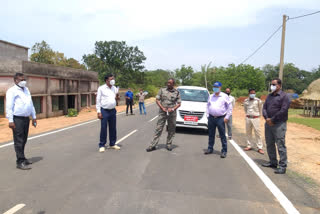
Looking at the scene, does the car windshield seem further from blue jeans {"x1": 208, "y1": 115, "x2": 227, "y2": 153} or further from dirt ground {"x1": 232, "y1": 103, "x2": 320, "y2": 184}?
blue jeans {"x1": 208, "y1": 115, "x2": 227, "y2": 153}

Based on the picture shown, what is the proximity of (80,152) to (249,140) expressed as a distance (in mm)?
4835

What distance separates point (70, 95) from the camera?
2034 cm

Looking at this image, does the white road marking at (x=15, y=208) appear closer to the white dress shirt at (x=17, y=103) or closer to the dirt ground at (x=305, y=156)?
the white dress shirt at (x=17, y=103)

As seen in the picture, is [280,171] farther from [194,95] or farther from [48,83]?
[48,83]

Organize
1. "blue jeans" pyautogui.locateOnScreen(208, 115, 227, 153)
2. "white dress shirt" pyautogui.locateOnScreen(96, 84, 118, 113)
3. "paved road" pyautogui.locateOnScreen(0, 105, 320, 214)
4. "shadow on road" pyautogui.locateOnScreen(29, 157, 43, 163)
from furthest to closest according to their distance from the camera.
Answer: "white dress shirt" pyautogui.locateOnScreen(96, 84, 118, 113) → "blue jeans" pyautogui.locateOnScreen(208, 115, 227, 153) → "shadow on road" pyautogui.locateOnScreen(29, 157, 43, 163) → "paved road" pyautogui.locateOnScreen(0, 105, 320, 214)

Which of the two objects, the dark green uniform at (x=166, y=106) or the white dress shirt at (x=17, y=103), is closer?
the white dress shirt at (x=17, y=103)

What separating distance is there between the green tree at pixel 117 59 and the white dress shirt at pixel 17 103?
6242cm

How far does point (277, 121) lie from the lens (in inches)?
208

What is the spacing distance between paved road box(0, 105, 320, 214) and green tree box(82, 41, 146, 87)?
204 ft

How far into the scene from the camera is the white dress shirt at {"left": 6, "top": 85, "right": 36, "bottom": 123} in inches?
198

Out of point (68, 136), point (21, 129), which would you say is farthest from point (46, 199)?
point (68, 136)

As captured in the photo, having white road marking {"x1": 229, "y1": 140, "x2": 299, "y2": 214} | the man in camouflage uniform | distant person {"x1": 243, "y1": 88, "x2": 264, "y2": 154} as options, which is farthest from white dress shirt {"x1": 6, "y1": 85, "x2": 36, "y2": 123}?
distant person {"x1": 243, "y1": 88, "x2": 264, "y2": 154}

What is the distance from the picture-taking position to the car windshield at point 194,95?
34.4 ft

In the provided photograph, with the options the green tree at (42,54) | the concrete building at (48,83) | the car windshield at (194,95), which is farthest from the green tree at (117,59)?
the car windshield at (194,95)
